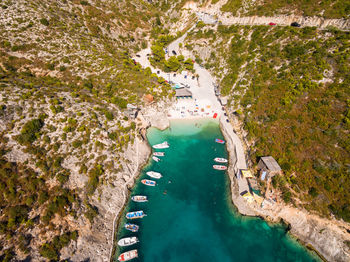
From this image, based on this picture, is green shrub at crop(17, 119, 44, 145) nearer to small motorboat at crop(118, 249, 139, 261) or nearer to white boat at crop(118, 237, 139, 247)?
white boat at crop(118, 237, 139, 247)

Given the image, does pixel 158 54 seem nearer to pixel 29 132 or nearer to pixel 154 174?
pixel 154 174

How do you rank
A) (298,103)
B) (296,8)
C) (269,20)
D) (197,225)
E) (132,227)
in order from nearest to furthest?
(132,227) < (197,225) < (298,103) < (296,8) < (269,20)

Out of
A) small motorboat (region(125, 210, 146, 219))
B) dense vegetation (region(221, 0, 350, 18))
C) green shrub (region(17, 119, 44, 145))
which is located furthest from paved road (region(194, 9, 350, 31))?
green shrub (region(17, 119, 44, 145))

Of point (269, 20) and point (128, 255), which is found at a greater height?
point (269, 20)

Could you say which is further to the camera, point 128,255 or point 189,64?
point 189,64

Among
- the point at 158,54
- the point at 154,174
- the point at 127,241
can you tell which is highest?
the point at 158,54

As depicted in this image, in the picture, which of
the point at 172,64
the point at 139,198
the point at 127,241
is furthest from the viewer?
the point at 172,64

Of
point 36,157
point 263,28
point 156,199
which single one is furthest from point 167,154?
point 263,28

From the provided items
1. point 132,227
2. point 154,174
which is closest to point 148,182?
point 154,174
